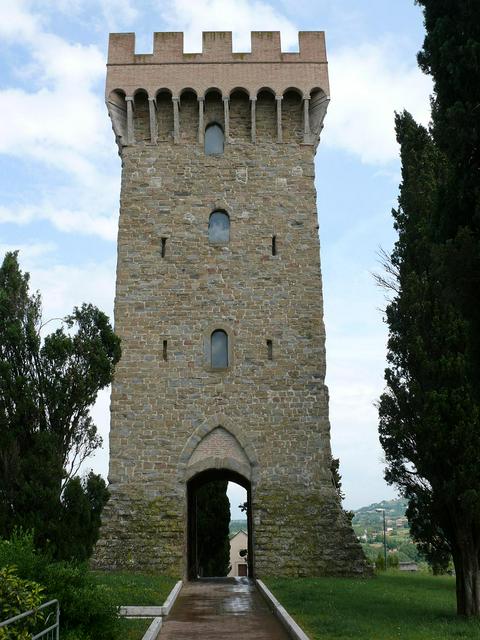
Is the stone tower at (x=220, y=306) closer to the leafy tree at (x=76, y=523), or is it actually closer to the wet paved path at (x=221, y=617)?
the wet paved path at (x=221, y=617)

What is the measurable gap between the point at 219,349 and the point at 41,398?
7.52 m

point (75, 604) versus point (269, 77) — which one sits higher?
point (269, 77)

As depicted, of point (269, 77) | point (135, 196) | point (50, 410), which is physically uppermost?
point (269, 77)

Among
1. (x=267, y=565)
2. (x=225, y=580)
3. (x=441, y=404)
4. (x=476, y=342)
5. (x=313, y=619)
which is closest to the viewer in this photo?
(x=476, y=342)

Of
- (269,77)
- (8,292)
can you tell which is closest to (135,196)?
(269,77)

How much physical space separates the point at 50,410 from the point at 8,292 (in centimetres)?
217

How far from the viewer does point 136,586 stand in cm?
1330

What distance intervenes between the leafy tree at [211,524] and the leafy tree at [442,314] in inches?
512

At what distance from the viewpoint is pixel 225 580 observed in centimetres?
1891

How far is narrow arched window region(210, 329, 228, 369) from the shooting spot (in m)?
18.3

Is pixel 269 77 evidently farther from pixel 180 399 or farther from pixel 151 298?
pixel 180 399

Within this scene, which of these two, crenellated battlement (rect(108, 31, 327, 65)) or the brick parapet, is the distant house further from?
crenellated battlement (rect(108, 31, 327, 65))

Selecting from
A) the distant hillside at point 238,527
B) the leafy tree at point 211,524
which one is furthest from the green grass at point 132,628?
the distant hillside at point 238,527

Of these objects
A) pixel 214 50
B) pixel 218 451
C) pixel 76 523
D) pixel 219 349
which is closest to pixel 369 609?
pixel 76 523
